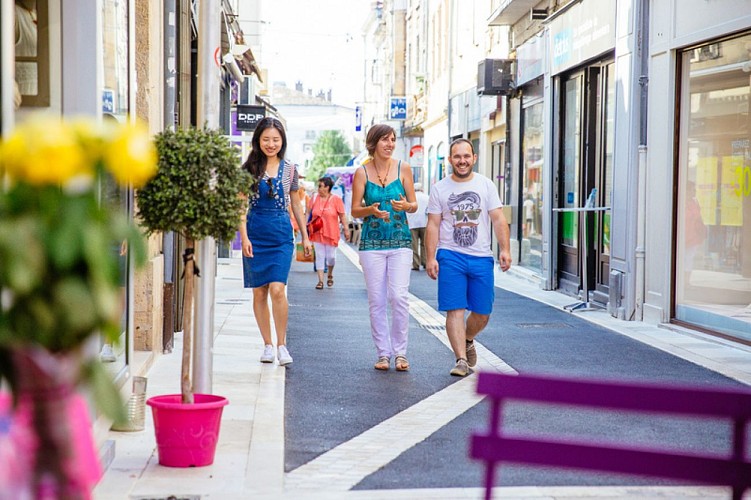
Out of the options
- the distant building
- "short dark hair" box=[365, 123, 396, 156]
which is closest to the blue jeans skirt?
"short dark hair" box=[365, 123, 396, 156]

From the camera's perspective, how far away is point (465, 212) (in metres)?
8.49

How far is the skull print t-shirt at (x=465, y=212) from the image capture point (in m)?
8.49

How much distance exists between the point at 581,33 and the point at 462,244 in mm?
8672

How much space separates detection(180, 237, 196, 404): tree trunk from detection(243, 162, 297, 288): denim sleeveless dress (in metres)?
3.05

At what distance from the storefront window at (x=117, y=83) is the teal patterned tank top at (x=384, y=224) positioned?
2.31m

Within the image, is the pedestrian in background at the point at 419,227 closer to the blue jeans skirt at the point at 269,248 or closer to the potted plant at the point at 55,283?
the blue jeans skirt at the point at 269,248

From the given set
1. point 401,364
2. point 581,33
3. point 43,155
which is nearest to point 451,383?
point 401,364

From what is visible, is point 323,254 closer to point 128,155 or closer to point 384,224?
point 384,224

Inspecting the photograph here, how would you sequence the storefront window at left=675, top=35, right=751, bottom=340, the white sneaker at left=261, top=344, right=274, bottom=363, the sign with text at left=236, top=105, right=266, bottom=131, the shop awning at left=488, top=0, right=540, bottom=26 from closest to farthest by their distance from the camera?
the white sneaker at left=261, top=344, right=274, bottom=363 < the storefront window at left=675, top=35, right=751, bottom=340 < the shop awning at left=488, top=0, right=540, bottom=26 < the sign with text at left=236, top=105, right=266, bottom=131

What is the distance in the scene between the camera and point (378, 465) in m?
5.72

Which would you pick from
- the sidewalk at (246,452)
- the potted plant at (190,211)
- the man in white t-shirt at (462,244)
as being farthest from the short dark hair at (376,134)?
the potted plant at (190,211)

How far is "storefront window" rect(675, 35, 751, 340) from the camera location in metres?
11.2

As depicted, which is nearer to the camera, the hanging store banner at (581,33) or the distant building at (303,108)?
the hanging store banner at (581,33)

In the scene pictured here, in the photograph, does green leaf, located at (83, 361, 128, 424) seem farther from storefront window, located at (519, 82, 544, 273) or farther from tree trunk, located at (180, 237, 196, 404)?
storefront window, located at (519, 82, 544, 273)
